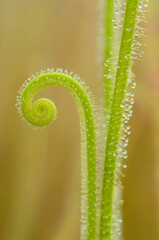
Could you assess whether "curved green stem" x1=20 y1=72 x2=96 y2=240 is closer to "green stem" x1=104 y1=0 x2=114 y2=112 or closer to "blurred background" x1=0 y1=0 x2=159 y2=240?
"green stem" x1=104 y1=0 x2=114 y2=112

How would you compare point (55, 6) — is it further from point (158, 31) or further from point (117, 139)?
point (117, 139)

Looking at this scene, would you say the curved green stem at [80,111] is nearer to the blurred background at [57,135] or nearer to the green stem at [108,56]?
the green stem at [108,56]

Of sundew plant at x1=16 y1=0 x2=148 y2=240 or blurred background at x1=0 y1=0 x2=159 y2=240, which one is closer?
sundew plant at x1=16 y1=0 x2=148 y2=240

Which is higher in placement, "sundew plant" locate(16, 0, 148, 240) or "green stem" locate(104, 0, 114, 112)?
"green stem" locate(104, 0, 114, 112)

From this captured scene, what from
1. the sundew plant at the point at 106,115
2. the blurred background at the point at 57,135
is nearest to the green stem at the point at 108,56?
the sundew plant at the point at 106,115

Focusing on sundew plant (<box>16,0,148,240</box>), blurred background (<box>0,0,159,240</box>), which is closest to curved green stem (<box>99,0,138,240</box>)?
sundew plant (<box>16,0,148,240</box>)

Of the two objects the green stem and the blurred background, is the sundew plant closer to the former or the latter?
the green stem
